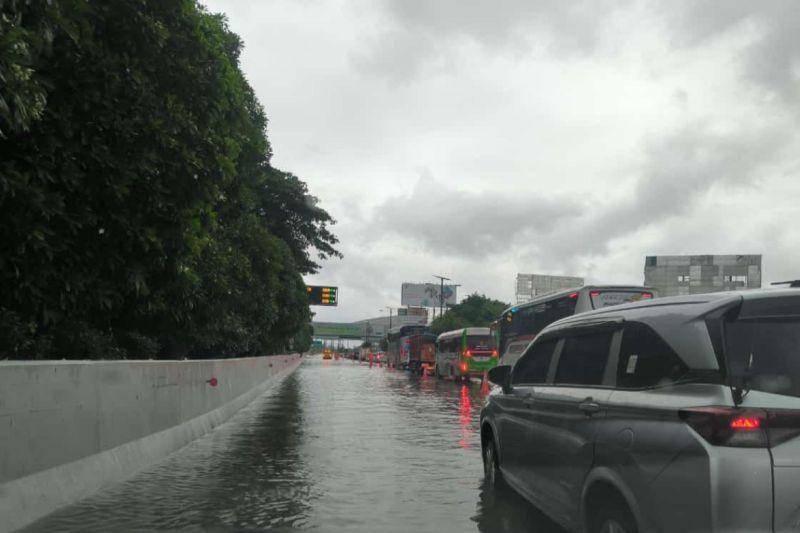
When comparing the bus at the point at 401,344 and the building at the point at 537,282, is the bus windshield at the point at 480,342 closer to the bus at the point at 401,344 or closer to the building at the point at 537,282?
the bus at the point at 401,344

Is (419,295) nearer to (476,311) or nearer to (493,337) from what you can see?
(476,311)

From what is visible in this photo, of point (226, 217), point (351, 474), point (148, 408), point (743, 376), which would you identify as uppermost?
point (226, 217)

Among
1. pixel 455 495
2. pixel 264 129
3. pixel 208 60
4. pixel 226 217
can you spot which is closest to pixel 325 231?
pixel 264 129

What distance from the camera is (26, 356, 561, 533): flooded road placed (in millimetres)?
6594

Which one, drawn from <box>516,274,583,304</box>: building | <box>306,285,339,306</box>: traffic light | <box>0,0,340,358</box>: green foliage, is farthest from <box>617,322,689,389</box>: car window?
<box>516,274,583,304</box>: building

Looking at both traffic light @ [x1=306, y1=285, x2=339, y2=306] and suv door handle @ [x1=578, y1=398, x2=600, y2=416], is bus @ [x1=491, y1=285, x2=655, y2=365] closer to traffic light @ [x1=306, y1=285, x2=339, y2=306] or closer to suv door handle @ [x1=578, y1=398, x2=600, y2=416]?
suv door handle @ [x1=578, y1=398, x2=600, y2=416]

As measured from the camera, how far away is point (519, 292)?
398 ft

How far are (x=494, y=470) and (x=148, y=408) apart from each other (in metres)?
4.76

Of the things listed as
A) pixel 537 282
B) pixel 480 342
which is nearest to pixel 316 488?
pixel 480 342

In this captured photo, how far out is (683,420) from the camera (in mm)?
3830

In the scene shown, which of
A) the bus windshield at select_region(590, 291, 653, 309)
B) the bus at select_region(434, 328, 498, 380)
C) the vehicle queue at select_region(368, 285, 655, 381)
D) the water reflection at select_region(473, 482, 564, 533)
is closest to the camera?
the water reflection at select_region(473, 482, 564, 533)

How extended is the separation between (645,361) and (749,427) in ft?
3.07

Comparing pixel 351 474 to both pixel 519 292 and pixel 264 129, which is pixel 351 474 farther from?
pixel 519 292

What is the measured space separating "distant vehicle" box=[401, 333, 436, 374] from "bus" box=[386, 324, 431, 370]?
2.99 metres
